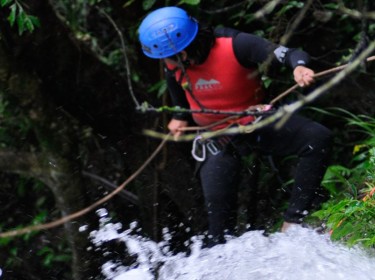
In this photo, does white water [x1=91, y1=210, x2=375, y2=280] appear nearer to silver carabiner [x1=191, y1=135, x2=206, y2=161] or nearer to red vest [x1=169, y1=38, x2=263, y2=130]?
silver carabiner [x1=191, y1=135, x2=206, y2=161]

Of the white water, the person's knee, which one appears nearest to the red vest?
the person's knee

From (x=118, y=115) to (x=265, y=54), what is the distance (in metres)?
1.97

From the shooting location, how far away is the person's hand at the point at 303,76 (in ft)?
8.96

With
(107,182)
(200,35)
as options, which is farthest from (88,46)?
(200,35)

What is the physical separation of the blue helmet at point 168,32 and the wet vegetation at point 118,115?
2.78ft

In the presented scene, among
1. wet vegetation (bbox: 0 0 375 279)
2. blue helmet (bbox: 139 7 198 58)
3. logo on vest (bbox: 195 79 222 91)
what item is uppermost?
blue helmet (bbox: 139 7 198 58)

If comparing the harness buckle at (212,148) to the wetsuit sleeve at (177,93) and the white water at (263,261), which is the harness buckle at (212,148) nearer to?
the wetsuit sleeve at (177,93)

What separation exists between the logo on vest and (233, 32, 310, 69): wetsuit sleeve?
0.61 feet

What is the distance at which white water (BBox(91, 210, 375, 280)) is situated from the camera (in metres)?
2.64

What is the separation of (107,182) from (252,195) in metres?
1.27

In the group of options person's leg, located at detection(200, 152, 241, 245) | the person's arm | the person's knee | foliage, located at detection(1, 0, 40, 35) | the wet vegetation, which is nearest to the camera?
the person's arm

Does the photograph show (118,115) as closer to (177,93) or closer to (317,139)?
(177,93)

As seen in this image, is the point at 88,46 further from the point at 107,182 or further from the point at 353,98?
the point at 353,98

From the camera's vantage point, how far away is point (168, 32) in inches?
125
